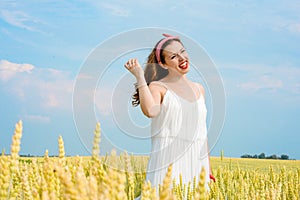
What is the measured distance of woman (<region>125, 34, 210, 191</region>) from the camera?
3254 millimetres

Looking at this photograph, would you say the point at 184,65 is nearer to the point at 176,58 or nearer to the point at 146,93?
the point at 176,58

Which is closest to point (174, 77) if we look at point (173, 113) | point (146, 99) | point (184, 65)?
point (184, 65)

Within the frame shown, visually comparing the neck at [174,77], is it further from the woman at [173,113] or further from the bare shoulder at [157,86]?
the bare shoulder at [157,86]

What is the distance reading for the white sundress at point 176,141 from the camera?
10.7ft

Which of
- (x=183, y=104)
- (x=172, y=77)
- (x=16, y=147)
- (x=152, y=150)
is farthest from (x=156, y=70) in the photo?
(x=16, y=147)

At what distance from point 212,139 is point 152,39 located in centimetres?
93

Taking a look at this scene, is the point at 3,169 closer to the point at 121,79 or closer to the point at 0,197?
the point at 0,197

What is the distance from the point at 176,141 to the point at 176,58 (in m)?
0.69

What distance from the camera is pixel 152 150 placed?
10.9ft

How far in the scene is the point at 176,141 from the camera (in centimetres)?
A: 331

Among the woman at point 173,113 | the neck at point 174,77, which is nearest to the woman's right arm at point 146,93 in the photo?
the woman at point 173,113

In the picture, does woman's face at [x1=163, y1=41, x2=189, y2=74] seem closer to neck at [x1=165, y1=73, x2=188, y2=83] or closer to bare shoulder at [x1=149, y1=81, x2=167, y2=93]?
neck at [x1=165, y1=73, x2=188, y2=83]

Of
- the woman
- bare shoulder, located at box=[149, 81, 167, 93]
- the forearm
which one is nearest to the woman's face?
the woman

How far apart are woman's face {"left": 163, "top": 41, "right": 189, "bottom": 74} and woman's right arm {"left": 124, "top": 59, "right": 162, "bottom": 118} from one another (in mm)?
262
